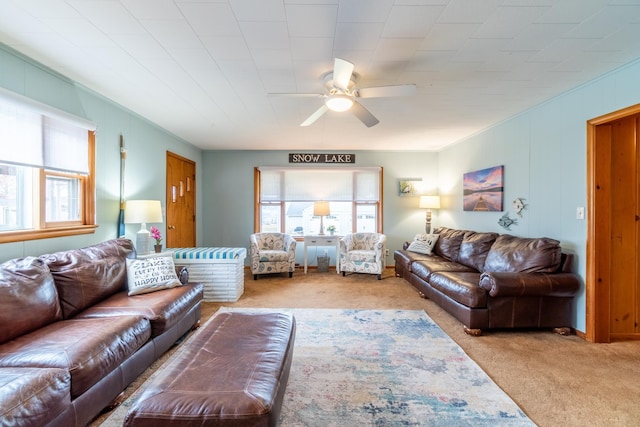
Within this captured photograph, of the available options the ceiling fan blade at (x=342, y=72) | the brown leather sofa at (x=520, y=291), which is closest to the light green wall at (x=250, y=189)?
the brown leather sofa at (x=520, y=291)

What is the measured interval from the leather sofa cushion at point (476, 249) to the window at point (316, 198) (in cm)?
203

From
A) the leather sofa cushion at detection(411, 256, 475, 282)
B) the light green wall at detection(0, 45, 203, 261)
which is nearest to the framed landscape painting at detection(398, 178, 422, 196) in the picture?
the leather sofa cushion at detection(411, 256, 475, 282)

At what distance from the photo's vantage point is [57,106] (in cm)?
256

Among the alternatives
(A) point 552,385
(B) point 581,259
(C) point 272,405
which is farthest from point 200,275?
(B) point 581,259

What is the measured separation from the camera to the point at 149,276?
8.66 feet

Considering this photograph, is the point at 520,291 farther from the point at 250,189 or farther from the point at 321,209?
the point at 250,189

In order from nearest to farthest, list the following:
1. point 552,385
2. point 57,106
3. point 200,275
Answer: point 552,385, point 57,106, point 200,275

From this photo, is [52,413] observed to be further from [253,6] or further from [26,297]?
[253,6]

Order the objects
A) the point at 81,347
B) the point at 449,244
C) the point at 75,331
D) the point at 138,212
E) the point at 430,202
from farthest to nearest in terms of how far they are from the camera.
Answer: the point at 430,202 < the point at 449,244 < the point at 138,212 < the point at 75,331 < the point at 81,347

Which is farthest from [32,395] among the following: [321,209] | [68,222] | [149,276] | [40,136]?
[321,209]

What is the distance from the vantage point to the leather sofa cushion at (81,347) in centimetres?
146

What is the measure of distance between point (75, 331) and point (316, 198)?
444 centimetres

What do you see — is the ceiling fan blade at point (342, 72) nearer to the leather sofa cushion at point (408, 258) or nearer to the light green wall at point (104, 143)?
the light green wall at point (104, 143)

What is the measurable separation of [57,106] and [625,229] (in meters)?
5.33
